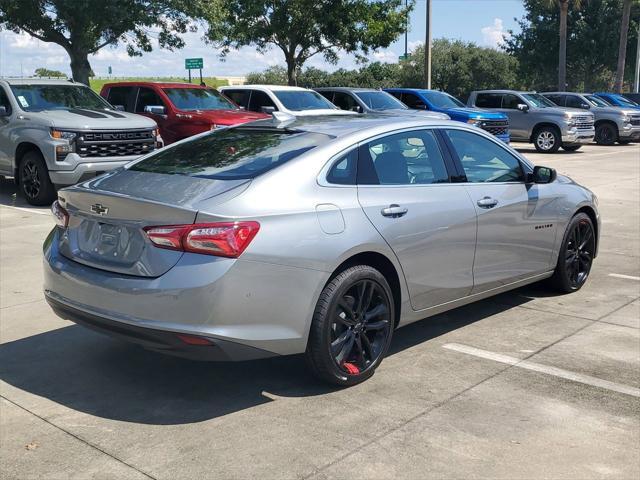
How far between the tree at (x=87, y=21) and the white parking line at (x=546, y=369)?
1868 centimetres

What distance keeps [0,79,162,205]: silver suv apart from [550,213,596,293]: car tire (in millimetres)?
7111

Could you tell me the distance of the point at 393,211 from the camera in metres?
4.56

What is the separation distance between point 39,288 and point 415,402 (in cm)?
397

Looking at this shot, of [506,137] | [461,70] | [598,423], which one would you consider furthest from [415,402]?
[461,70]

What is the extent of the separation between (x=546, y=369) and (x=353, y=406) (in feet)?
4.49

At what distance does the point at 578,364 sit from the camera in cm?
480

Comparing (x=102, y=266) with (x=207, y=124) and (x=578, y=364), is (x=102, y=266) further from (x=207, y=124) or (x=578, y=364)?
(x=207, y=124)

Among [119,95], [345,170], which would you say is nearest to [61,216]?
[345,170]

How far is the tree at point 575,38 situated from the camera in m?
48.0

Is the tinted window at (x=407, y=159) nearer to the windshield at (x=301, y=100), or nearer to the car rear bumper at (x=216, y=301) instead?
the car rear bumper at (x=216, y=301)

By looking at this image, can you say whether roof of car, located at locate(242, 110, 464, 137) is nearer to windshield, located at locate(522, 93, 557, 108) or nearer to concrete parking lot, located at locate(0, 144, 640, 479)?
concrete parking lot, located at locate(0, 144, 640, 479)

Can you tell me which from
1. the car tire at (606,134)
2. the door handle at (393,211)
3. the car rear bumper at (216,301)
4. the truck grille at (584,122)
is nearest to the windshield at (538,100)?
the truck grille at (584,122)

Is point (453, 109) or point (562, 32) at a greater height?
point (562, 32)

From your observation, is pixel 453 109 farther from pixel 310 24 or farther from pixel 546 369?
pixel 546 369
